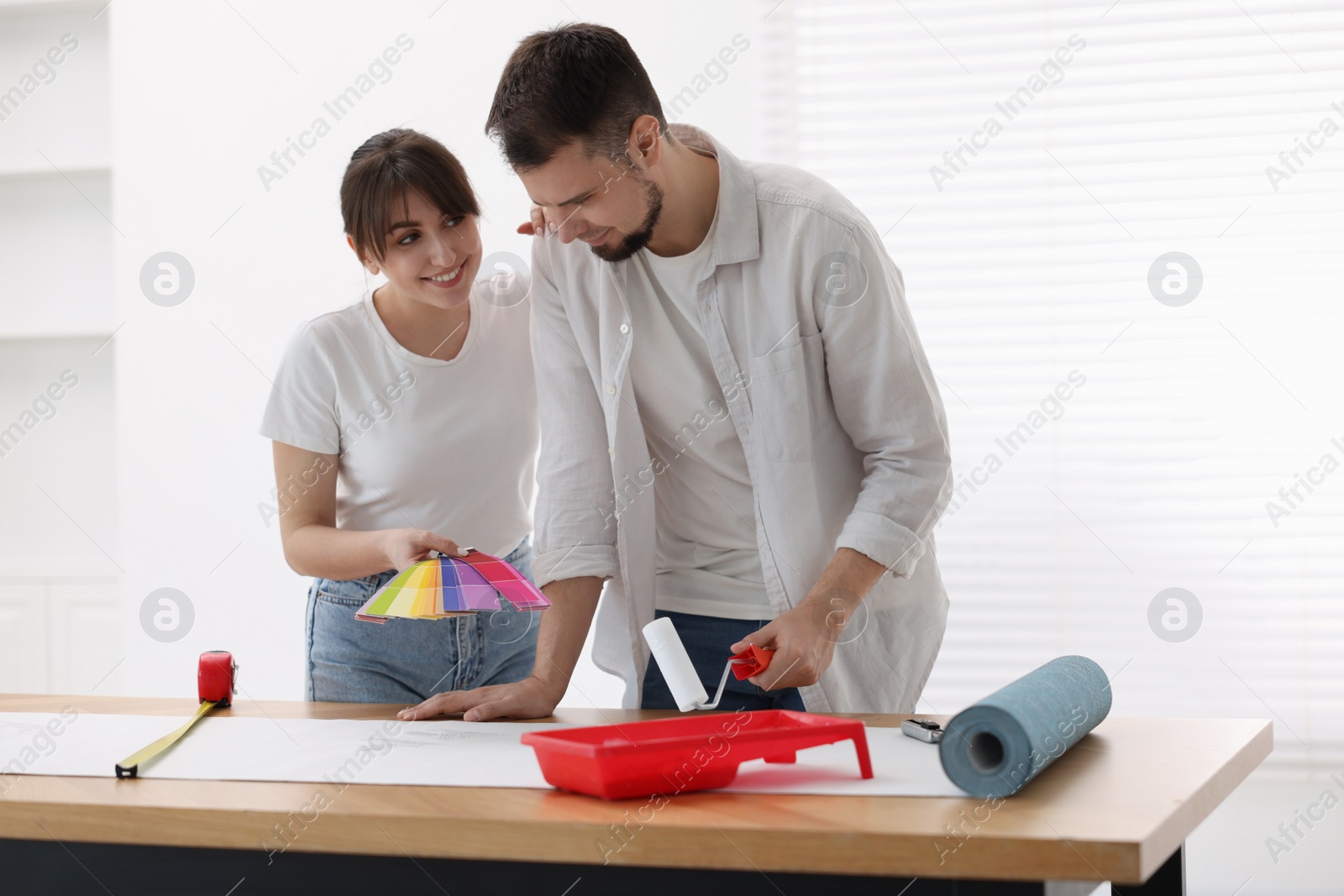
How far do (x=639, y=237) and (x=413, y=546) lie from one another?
521 millimetres

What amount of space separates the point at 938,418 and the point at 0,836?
3.94 ft

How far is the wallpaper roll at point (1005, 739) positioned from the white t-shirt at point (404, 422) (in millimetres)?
1032

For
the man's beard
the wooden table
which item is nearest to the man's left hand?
the wooden table

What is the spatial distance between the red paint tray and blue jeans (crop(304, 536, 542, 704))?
2.35ft

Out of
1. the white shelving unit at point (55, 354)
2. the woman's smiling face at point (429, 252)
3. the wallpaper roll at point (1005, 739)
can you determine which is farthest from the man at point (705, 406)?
the white shelving unit at point (55, 354)

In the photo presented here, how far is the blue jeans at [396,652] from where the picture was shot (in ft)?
5.83

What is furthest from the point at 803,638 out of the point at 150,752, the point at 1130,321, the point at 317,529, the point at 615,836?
the point at 1130,321

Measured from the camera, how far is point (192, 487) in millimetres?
3146

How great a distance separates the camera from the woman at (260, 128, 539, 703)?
1775 millimetres

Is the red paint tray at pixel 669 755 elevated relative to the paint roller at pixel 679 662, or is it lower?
lower

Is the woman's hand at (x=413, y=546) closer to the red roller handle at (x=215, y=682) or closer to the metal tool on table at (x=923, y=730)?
the red roller handle at (x=215, y=682)

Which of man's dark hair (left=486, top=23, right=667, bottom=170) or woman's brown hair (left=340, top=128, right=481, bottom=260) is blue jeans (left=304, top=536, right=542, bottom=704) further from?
man's dark hair (left=486, top=23, right=667, bottom=170)

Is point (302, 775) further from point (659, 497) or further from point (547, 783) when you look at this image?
point (659, 497)

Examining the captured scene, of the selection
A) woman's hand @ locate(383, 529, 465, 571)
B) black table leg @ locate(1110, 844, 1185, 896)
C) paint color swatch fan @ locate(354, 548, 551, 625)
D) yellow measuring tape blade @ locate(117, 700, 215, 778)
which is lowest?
black table leg @ locate(1110, 844, 1185, 896)
